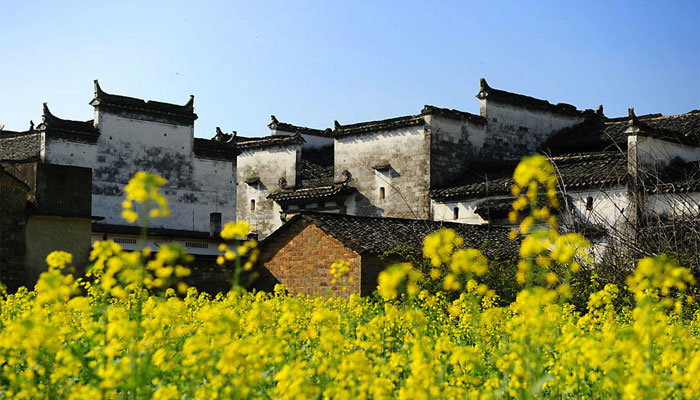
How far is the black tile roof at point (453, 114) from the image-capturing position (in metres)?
26.1

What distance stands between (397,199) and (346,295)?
891cm

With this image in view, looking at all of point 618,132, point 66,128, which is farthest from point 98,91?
point 618,132

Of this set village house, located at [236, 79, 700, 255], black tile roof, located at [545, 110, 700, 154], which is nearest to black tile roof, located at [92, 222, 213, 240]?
village house, located at [236, 79, 700, 255]

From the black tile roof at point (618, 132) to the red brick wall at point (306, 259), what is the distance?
7.84 meters

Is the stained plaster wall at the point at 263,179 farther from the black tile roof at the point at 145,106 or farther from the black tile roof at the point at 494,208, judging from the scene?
the black tile roof at the point at 494,208

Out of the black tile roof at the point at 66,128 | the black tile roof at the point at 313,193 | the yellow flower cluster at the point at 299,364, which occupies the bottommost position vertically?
the yellow flower cluster at the point at 299,364

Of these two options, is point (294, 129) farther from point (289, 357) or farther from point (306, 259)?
point (289, 357)

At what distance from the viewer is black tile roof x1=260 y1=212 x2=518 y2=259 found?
1833 cm

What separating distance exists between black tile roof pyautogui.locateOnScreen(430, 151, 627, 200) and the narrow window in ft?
22.0

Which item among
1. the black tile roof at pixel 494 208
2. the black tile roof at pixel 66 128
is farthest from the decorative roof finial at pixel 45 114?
the black tile roof at pixel 494 208

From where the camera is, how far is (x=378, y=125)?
90.0ft

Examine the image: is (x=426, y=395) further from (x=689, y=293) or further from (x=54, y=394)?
(x=689, y=293)

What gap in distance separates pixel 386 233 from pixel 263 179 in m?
12.0

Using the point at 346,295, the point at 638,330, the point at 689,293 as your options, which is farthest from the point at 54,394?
the point at 346,295
